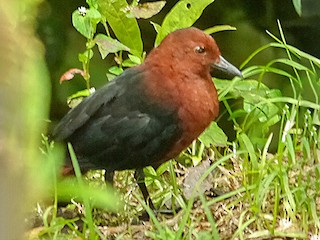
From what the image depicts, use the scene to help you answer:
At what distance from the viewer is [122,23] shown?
7.77 ft

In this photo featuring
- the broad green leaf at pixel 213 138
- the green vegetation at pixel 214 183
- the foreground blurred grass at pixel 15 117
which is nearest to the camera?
the foreground blurred grass at pixel 15 117

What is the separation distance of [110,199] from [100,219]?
1.58 metres

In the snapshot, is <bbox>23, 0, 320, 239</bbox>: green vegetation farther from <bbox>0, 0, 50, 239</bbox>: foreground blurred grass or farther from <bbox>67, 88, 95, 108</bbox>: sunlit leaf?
<bbox>0, 0, 50, 239</bbox>: foreground blurred grass

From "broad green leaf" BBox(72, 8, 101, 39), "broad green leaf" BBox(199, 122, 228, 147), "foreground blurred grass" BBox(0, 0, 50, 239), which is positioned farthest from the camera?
"broad green leaf" BBox(199, 122, 228, 147)

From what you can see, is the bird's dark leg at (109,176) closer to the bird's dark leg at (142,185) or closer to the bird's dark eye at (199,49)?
the bird's dark leg at (142,185)

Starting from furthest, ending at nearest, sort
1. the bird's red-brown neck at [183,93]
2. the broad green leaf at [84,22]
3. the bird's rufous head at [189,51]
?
the broad green leaf at [84,22]
the bird's rufous head at [189,51]
the bird's red-brown neck at [183,93]

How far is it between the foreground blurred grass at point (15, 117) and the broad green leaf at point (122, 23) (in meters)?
1.97

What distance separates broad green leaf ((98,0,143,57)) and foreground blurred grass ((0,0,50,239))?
77.5 inches

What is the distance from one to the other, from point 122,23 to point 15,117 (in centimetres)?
202

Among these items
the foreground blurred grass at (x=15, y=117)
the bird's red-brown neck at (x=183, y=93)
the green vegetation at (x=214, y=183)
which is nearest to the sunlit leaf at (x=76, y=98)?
the green vegetation at (x=214, y=183)

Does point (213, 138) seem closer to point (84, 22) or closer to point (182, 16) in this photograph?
point (182, 16)

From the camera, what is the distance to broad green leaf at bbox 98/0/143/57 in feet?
7.66

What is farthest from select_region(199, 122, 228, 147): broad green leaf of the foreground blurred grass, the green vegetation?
the foreground blurred grass

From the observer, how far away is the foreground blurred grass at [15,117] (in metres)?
0.37
